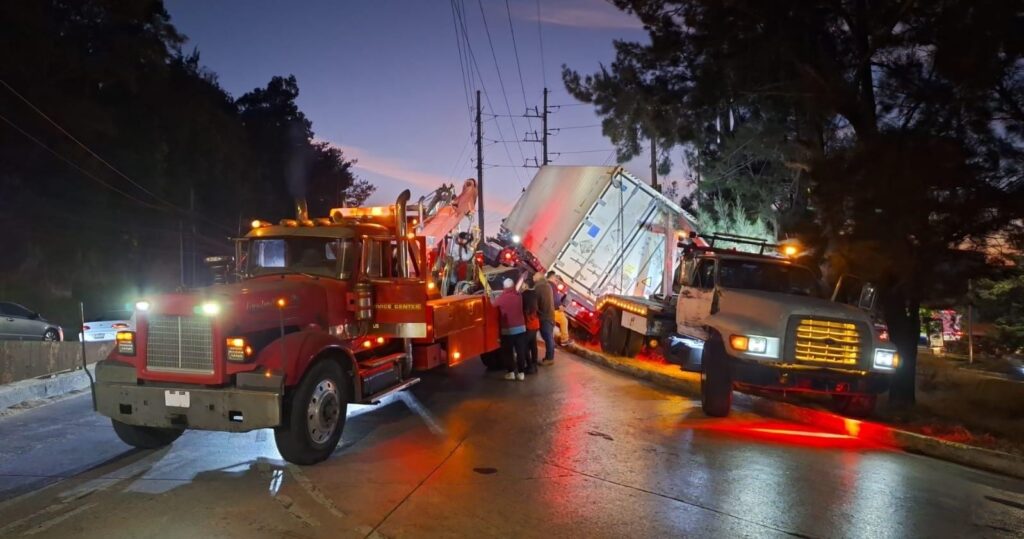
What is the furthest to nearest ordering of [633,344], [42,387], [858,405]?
[633,344] → [42,387] → [858,405]

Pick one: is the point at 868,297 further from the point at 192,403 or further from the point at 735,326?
the point at 192,403

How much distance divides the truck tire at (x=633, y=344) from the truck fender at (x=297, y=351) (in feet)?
28.6

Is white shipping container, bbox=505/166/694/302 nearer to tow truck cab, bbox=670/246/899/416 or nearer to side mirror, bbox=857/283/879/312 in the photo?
tow truck cab, bbox=670/246/899/416

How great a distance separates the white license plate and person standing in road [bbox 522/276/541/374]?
6756mm

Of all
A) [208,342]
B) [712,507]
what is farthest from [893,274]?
[208,342]

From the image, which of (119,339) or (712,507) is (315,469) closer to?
(119,339)

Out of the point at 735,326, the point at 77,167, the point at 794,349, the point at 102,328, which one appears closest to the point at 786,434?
the point at 794,349

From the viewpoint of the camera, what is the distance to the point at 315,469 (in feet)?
22.8

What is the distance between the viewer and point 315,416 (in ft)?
23.4

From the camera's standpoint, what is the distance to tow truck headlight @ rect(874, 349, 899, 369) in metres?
9.27

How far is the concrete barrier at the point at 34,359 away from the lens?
10.3m

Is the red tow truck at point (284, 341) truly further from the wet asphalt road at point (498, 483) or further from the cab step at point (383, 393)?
the wet asphalt road at point (498, 483)

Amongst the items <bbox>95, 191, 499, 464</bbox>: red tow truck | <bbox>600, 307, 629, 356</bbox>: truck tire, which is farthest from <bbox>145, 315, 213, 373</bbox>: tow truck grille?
<bbox>600, 307, 629, 356</bbox>: truck tire

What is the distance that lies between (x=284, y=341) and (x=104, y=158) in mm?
24783
